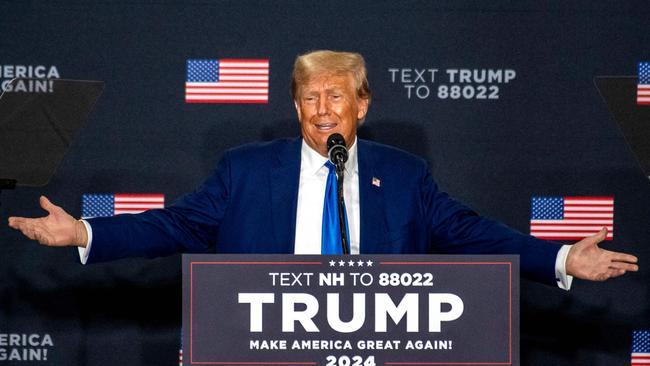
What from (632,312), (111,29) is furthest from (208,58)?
(632,312)

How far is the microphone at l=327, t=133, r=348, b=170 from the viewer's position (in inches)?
81.7

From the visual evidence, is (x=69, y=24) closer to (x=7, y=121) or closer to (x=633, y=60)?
(x=7, y=121)

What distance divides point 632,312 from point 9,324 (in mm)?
2776

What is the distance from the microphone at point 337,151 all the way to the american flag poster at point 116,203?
1864mm

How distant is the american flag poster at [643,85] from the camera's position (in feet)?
12.2

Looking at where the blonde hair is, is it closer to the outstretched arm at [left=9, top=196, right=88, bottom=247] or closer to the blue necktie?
the blue necktie

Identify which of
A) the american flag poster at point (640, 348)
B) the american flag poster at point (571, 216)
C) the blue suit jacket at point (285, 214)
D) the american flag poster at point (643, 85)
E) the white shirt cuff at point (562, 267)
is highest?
the american flag poster at point (643, 85)

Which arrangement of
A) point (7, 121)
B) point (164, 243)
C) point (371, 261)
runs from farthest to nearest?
point (7, 121), point (164, 243), point (371, 261)

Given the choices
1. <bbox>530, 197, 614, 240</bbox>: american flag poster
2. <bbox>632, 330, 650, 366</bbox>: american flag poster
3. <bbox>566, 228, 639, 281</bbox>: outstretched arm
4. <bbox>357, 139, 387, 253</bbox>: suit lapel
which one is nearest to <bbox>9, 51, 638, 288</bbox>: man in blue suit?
<bbox>357, 139, 387, 253</bbox>: suit lapel

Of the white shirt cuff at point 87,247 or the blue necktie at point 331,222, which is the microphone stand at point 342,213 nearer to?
the blue necktie at point 331,222

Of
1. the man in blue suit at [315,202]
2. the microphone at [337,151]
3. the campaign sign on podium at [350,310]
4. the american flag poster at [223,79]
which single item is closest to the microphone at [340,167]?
the microphone at [337,151]

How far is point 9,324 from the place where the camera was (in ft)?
12.7

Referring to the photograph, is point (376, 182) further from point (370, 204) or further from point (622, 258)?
point (622, 258)

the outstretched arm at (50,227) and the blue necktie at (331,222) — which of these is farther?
the blue necktie at (331,222)
